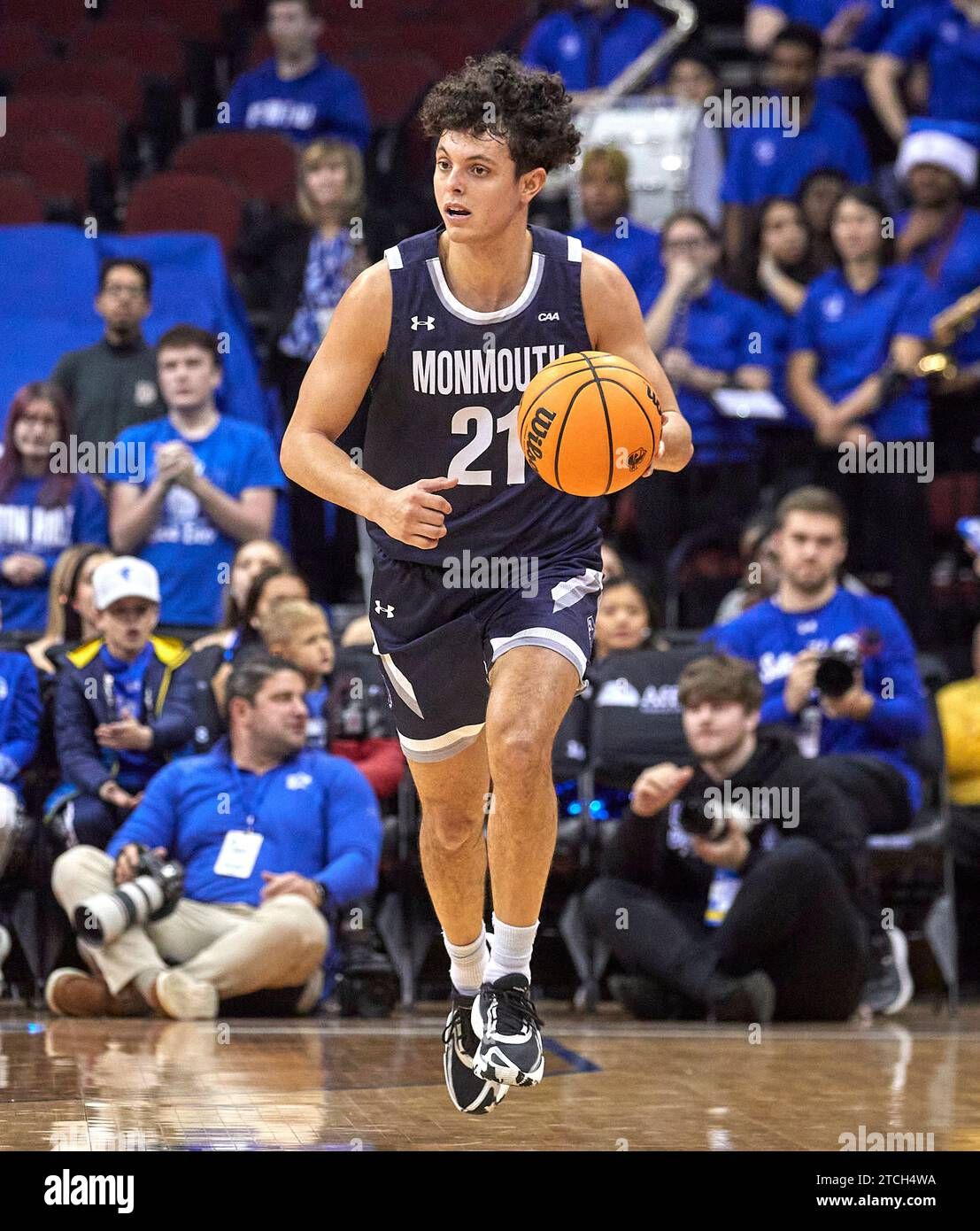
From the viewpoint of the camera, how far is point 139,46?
39.4 feet

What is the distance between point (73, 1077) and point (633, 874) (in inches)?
97.1

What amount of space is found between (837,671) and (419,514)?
3.40m

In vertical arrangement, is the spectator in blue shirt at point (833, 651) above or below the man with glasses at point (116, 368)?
below

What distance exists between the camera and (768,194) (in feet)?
33.2

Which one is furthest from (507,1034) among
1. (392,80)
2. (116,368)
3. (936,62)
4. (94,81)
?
(94,81)

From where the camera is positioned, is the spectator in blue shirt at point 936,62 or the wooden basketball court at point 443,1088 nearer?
the wooden basketball court at point 443,1088

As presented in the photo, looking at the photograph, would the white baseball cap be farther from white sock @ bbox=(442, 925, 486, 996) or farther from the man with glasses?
white sock @ bbox=(442, 925, 486, 996)

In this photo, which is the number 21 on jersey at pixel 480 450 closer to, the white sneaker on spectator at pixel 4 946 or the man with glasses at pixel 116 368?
the white sneaker on spectator at pixel 4 946

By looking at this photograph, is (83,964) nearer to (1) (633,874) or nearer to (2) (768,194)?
(1) (633,874)

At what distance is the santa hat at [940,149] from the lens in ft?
29.9

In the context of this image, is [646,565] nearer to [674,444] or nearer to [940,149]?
[940,149]

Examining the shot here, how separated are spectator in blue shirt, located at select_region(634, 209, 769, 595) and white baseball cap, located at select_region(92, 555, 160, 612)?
2553 mm

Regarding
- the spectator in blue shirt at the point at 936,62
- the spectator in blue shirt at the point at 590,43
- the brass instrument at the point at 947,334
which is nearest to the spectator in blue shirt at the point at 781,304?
the brass instrument at the point at 947,334

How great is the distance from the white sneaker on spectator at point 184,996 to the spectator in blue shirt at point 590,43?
19.2ft
